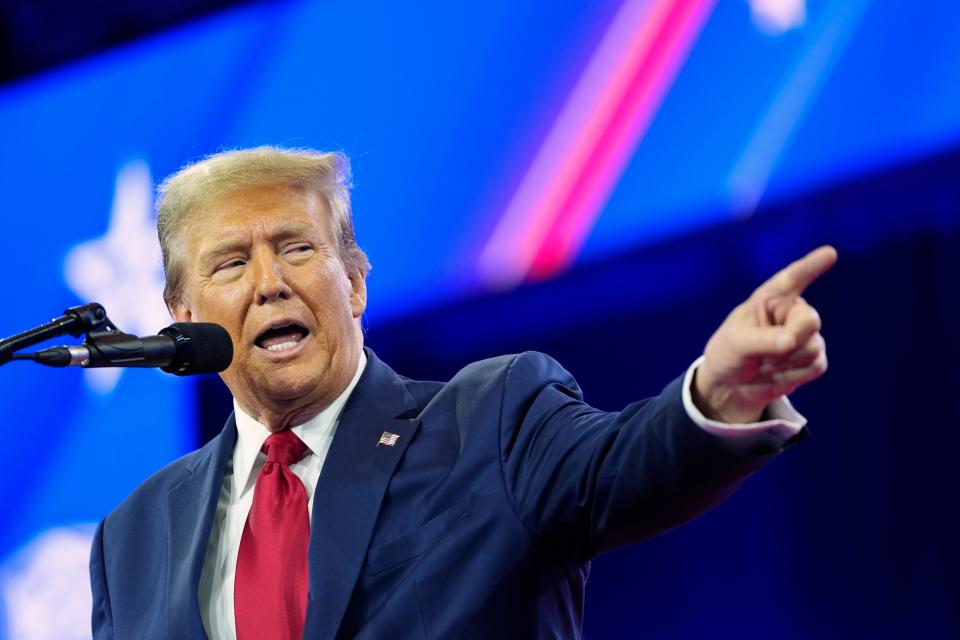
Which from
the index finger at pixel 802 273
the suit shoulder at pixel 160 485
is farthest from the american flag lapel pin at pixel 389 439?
the index finger at pixel 802 273

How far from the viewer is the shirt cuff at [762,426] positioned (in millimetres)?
1303

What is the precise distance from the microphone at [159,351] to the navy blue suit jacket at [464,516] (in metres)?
0.37

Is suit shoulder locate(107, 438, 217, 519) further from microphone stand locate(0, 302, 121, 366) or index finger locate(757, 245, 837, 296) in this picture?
index finger locate(757, 245, 837, 296)

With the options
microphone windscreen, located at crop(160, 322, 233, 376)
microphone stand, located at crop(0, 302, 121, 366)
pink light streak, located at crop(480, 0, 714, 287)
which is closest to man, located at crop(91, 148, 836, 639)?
microphone windscreen, located at crop(160, 322, 233, 376)

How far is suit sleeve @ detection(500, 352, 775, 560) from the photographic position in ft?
4.51

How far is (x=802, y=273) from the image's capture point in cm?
119

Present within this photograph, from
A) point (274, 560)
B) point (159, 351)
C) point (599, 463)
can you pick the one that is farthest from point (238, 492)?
point (599, 463)

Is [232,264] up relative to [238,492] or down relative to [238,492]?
up

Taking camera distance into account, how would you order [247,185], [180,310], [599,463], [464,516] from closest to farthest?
1. [599,463]
2. [464,516]
3. [247,185]
4. [180,310]

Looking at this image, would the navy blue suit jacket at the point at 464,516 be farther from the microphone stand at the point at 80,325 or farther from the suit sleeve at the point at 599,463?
the microphone stand at the point at 80,325

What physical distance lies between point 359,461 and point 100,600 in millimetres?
539

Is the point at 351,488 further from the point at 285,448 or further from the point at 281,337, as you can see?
the point at 281,337

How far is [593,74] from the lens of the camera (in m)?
3.02

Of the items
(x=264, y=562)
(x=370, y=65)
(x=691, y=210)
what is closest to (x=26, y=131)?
(x=370, y=65)
